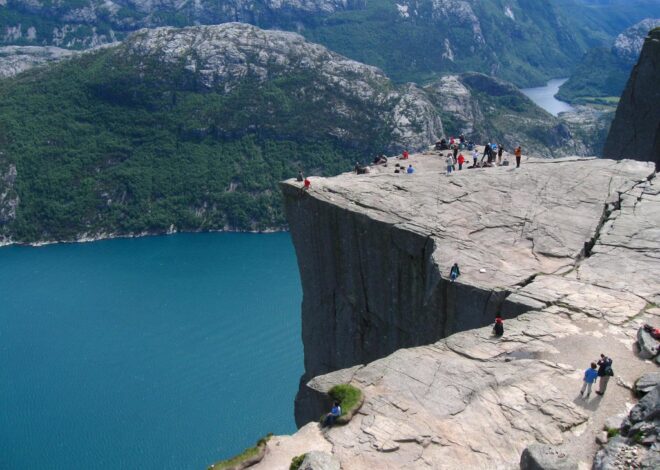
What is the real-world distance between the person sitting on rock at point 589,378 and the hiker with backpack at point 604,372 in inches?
7.5

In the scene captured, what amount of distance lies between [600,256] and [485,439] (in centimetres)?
1129

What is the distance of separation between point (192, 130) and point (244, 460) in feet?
506

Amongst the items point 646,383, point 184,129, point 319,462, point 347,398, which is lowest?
point 319,462

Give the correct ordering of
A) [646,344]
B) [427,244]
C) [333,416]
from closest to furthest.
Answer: [333,416], [646,344], [427,244]

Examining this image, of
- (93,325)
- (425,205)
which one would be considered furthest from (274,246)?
(425,205)

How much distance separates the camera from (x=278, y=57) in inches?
6865

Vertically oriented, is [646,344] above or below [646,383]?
above

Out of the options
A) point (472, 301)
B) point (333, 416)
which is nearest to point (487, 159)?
point (472, 301)

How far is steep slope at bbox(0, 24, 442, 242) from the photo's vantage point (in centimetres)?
14438

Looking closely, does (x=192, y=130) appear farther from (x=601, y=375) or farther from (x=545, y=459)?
(x=545, y=459)

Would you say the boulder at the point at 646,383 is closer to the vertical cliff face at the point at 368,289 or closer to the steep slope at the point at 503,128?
the vertical cliff face at the point at 368,289

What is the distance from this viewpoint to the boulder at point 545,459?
1286 centimetres

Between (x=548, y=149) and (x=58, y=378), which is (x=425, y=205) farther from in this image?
(x=548, y=149)

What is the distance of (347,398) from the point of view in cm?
1656
